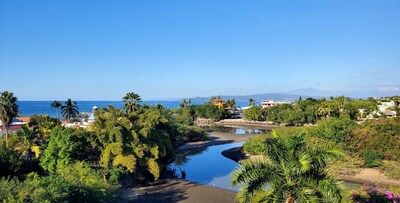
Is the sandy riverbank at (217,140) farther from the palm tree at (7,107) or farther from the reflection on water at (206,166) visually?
the palm tree at (7,107)

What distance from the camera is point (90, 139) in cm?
3028

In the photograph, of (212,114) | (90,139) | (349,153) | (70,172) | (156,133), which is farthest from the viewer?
(212,114)

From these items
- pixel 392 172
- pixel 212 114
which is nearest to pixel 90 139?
pixel 392 172

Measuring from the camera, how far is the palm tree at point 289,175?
9.30 meters

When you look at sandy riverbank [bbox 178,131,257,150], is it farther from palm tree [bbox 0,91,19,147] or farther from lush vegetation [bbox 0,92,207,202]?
palm tree [bbox 0,91,19,147]

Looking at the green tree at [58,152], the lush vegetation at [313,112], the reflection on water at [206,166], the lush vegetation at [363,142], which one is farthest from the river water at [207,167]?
the lush vegetation at [313,112]

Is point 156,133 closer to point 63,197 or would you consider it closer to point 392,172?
point 63,197

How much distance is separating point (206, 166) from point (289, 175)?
3517cm

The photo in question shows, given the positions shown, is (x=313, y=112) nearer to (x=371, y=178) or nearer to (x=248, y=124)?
(x=248, y=124)

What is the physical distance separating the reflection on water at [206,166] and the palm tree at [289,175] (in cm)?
2199

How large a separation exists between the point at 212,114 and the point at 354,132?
2726 inches

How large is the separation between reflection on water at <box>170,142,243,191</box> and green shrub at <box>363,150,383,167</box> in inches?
624

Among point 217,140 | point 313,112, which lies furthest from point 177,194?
point 313,112

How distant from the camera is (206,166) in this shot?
44094 millimetres
